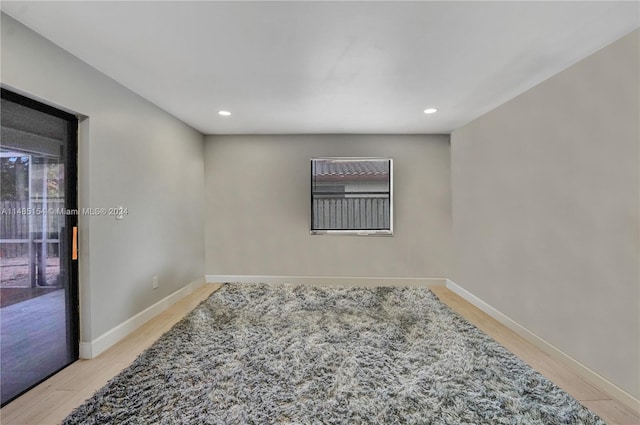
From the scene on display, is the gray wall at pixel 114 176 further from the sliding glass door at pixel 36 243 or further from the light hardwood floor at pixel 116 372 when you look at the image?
the light hardwood floor at pixel 116 372

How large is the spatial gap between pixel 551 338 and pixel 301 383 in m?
2.02

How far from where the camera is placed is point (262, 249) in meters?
4.42

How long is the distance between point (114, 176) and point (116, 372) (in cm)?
157

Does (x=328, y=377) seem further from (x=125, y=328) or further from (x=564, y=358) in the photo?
(x=125, y=328)

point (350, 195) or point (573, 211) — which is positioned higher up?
point (350, 195)

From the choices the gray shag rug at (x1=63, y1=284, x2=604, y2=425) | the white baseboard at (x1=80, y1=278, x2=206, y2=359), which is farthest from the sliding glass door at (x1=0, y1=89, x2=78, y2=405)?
the gray shag rug at (x1=63, y1=284, x2=604, y2=425)

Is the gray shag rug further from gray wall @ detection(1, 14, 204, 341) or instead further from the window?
the window

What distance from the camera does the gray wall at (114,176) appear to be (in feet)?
6.25

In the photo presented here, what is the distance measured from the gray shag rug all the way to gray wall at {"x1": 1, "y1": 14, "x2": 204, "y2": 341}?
601mm

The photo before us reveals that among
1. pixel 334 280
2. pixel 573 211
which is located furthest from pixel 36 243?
pixel 573 211

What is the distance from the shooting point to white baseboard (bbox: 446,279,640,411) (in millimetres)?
1784

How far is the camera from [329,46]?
6.34 ft

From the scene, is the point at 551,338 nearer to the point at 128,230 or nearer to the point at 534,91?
the point at 534,91

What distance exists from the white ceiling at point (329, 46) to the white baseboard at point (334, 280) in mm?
2463
